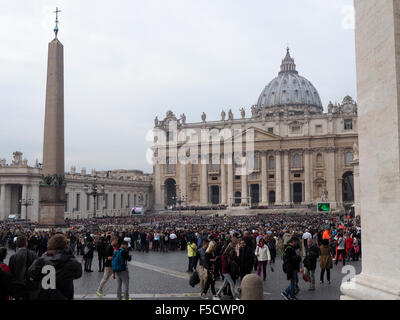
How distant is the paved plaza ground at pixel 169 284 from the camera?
31.1ft

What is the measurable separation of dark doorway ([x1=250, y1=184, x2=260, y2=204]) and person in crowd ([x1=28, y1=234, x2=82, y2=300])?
221 ft

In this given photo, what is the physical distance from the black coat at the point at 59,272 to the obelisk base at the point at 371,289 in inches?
138

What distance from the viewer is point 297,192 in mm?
69438

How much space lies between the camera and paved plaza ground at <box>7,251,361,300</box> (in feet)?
31.1

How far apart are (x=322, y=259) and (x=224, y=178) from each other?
61284 millimetres

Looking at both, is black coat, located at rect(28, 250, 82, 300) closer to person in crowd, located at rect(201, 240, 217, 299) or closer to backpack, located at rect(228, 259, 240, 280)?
backpack, located at rect(228, 259, 240, 280)

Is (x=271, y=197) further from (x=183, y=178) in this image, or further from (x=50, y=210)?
(x=50, y=210)

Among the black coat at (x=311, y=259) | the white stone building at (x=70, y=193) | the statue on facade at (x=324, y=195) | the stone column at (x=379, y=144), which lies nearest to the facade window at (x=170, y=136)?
the white stone building at (x=70, y=193)

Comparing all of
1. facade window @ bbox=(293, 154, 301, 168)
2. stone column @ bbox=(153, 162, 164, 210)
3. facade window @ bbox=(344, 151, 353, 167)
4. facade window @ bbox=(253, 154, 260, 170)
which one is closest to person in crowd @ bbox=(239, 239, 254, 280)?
facade window @ bbox=(344, 151, 353, 167)

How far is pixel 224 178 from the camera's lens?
71.9 m

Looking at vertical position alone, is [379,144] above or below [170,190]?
below

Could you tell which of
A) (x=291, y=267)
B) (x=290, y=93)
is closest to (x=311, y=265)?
(x=291, y=267)

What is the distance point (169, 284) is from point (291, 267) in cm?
344
